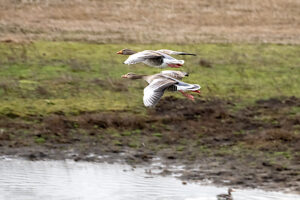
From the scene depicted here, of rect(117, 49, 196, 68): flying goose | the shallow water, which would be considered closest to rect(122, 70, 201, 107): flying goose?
rect(117, 49, 196, 68): flying goose

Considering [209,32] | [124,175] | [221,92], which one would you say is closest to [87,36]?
[209,32]

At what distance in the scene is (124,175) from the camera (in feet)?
52.2

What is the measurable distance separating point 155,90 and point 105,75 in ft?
37.4

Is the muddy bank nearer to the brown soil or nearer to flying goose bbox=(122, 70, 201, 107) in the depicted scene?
flying goose bbox=(122, 70, 201, 107)

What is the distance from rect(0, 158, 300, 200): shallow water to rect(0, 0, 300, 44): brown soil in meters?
10.7

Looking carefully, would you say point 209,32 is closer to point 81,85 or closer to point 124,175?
point 81,85

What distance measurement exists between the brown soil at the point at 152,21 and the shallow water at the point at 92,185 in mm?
10744

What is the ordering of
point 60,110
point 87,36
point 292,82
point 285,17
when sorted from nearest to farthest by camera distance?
point 60,110 < point 292,82 < point 87,36 < point 285,17

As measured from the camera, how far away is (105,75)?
2247 centimetres

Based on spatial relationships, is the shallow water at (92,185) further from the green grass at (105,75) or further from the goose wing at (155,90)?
the goose wing at (155,90)

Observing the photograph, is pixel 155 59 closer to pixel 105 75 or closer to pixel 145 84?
pixel 145 84

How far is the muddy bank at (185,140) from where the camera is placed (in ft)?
53.9

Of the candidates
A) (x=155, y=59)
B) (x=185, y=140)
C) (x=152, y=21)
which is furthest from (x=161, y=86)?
(x=152, y=21)

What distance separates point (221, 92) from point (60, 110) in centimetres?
500
